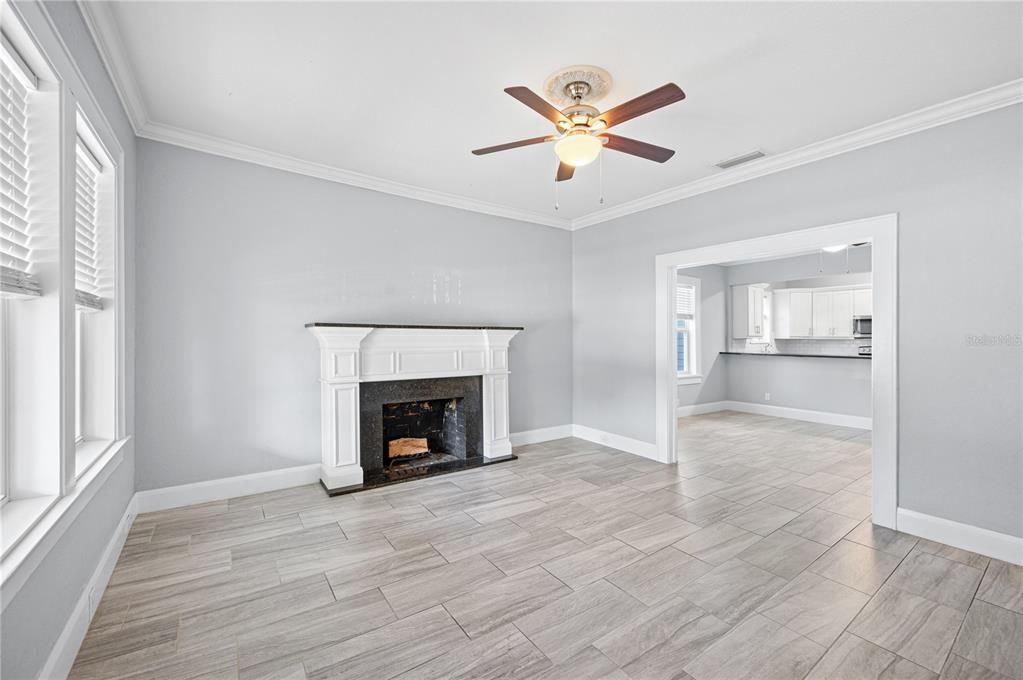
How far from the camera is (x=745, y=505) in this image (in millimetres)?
3438

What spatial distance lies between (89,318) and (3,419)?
1.22 meters

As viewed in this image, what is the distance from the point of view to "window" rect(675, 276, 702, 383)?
24.5 feet

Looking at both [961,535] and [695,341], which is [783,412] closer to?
[695,341]

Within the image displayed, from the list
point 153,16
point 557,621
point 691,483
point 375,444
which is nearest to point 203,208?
point 153,16

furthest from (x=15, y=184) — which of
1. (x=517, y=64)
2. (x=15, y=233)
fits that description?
(x=517, y=64)

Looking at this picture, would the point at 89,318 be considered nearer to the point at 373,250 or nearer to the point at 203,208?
the point at 203,208

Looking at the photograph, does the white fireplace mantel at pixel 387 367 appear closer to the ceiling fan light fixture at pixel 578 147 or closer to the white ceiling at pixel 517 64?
the white ceiling at pixel 517 64

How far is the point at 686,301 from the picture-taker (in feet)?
24.7

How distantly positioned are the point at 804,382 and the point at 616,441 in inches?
149

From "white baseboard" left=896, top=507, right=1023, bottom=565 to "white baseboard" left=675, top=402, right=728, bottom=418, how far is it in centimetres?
422

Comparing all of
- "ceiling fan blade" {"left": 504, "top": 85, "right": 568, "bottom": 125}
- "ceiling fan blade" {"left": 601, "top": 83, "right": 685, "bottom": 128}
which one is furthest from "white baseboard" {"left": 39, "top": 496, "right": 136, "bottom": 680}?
"ceiling fan blade" {"left": 601, "top": 83, "right": 685, "bottom": 128}

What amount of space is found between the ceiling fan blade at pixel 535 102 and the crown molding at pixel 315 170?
7.40 feet

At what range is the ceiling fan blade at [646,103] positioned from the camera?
79.9 inches

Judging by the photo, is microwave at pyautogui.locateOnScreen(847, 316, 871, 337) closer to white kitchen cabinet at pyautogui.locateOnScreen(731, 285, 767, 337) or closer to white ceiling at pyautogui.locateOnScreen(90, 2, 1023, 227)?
white kitchen cabinet at pyautogui.locateOnScreen(731, 285, 767, 337)
